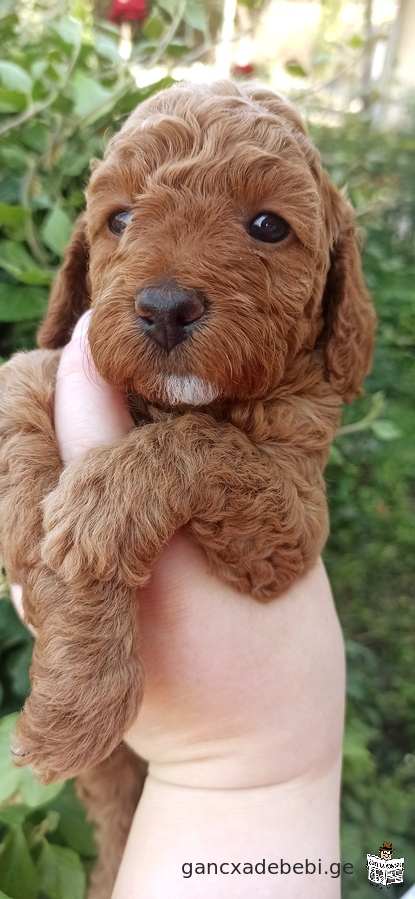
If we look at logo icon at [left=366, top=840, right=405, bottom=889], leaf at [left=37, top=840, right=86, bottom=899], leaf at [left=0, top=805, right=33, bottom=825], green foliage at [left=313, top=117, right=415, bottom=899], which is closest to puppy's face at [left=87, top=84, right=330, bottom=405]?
leaf at [left=0, top=805, right=33, bottom=825]

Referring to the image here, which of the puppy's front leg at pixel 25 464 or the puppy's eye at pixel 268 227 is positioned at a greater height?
the puppy's eye at pixel 268 227

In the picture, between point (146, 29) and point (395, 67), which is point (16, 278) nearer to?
point (146, 29)

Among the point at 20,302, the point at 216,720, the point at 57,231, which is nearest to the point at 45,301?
the point at 20,302

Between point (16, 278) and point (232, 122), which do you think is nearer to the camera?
point (232, 122)

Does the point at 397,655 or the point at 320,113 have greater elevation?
the point at 320,113

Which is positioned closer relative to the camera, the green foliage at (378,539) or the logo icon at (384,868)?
the logo icon at (384,868)

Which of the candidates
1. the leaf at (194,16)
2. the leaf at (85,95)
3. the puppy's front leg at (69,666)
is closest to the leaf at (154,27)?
the leaf at (194,16)

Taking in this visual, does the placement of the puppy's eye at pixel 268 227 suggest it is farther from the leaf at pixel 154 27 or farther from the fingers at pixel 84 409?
the leaf at pixel 154 27

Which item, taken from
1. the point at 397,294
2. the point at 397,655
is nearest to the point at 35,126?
the point at 397,655
